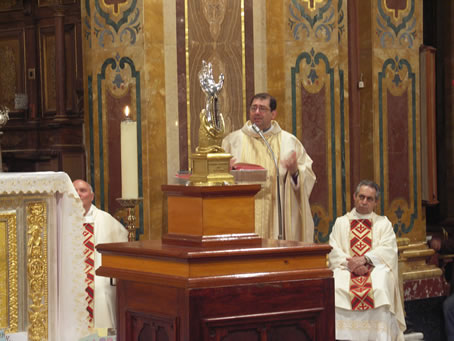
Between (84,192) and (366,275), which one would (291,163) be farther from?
(84,192)

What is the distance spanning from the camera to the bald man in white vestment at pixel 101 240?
18.3ft

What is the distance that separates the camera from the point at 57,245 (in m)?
4.59

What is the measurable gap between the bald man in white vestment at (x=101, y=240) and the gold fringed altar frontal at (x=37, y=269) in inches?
35.7

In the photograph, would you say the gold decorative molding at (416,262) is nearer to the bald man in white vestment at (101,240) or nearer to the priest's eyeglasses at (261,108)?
the priest's eyeglasses at (261,108)

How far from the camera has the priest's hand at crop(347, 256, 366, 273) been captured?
600 centimetres

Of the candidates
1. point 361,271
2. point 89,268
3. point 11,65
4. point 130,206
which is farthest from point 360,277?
point 11,65

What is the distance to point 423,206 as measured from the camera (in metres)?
7.65

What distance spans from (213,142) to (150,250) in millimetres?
496

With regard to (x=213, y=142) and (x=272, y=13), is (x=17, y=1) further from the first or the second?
(x=213, y=142)

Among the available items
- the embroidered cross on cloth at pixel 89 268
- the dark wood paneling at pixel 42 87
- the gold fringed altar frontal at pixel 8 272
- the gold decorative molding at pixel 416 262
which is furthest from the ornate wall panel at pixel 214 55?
the gold fringed altar frontal at pixel 8 272

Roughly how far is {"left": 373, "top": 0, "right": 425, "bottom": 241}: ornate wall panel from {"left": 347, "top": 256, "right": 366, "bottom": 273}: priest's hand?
1.47 meters

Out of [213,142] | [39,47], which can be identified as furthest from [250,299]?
[39,47]

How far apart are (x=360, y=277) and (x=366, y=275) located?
0.16 feet

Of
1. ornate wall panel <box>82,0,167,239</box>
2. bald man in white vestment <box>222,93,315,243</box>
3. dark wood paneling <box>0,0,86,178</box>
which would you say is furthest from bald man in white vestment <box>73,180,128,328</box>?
dark wood paneling <box>0,0,86,178</box>
